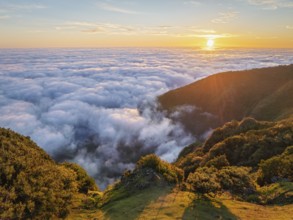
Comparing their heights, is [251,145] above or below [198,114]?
above

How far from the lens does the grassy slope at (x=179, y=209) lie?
19.5m

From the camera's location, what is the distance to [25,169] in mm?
19297

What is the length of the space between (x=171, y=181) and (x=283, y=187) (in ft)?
28.5

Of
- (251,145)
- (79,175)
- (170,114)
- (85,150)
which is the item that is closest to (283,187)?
(79,175)

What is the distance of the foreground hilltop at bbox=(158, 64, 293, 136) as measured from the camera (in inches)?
5261

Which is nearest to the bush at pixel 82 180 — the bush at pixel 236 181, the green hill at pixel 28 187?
the green hill at pixel 28 187

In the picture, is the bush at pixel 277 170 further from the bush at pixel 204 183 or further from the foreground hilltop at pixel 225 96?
the foreground hilltop at pixel 225 96

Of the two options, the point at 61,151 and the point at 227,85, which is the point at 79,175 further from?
the point at 61,151

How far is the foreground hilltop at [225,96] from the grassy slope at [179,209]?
330ft

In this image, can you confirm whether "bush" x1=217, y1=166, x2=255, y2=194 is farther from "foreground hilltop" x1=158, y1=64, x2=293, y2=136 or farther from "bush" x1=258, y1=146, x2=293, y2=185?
"foreground hilltop" x1=158, y1=64, x2=293, y2=136

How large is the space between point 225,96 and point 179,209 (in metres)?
130

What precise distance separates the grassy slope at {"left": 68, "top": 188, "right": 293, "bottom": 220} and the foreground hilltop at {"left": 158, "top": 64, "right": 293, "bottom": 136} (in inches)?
3957

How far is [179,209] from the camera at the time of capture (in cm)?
2028

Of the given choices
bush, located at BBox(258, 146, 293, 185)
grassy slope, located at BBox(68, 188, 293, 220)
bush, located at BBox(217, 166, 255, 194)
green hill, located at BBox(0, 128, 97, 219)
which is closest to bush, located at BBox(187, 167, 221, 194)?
grassy slope, located at BBox(68, 188, 293, 220)
